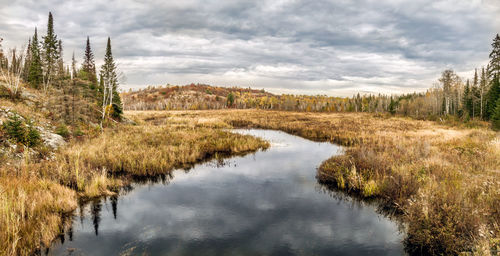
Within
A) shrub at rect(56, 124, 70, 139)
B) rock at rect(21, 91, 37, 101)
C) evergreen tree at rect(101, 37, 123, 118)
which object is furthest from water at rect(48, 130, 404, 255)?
evergreen tree at rect(101, 37, 123, 118)

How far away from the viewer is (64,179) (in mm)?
10094

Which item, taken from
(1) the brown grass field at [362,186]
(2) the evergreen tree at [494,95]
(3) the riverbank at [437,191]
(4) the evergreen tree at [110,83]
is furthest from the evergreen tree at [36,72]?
(2) the evergreen tree at [494,95]

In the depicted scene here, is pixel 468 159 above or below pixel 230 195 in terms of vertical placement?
above

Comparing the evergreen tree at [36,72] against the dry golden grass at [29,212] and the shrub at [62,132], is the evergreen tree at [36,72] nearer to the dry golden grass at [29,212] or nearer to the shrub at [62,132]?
the shrub at [62,132]

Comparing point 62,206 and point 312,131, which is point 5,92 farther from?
point 312,131

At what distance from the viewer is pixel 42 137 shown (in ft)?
50.1

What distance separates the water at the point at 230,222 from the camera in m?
6.74

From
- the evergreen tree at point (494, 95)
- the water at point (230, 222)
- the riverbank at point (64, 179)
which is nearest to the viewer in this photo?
the riverbank at point (64, 179)

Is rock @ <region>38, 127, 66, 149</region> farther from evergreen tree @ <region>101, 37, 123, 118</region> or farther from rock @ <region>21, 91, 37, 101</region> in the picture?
evergreen tree @ <region>101, 37, 123, 118</region>

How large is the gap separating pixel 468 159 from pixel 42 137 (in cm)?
2554

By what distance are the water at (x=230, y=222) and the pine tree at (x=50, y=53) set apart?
42.9 metres

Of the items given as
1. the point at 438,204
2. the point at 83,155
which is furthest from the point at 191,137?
the point at 438,204

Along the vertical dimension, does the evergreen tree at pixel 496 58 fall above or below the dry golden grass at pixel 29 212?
above

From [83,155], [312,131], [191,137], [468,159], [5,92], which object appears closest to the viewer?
[468,159]
